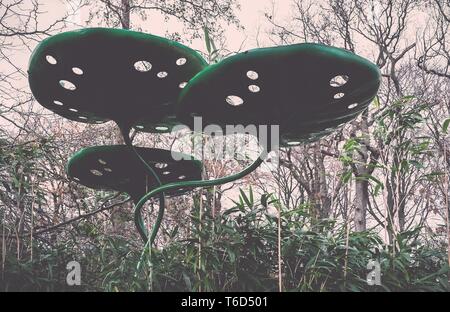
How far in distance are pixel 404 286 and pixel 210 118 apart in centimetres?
Answer: 132

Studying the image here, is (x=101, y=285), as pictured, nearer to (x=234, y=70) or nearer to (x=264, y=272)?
(x=264, y=272)

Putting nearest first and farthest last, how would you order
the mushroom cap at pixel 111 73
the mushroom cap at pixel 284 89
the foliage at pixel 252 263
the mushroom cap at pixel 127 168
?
the mushroom cap at pixel 284 89 < the mushroom cap at pixel 111 73 < the foliage at pixel 252 263 < the mushroom cap at pixel 127 168

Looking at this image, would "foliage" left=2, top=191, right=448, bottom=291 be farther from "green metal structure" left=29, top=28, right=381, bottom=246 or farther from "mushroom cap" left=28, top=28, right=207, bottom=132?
"mushroom cap" left=28, top=28, right=207, bottom=132

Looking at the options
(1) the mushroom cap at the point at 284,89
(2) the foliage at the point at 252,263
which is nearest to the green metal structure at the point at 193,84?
(1) the mushroom cap at the point at 284,89

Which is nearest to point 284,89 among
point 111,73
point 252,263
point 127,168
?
point 111,73

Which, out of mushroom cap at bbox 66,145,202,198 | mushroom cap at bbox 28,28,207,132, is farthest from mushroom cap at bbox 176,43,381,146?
mushroom cap at bbox 66,145,202,198

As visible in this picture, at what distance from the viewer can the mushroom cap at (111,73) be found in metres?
1.61

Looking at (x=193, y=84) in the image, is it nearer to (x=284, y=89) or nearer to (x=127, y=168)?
(x=284, y=89)

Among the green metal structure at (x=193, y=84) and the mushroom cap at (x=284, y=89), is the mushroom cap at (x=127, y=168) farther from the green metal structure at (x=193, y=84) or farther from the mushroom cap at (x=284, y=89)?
the mushroom cap at (x=284, y=89)

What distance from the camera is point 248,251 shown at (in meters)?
2.32

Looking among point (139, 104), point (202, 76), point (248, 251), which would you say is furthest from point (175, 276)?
point (202, 76)

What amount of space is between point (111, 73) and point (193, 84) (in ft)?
1.24

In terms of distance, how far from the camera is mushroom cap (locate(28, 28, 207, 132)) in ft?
5.28

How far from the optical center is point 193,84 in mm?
1599
